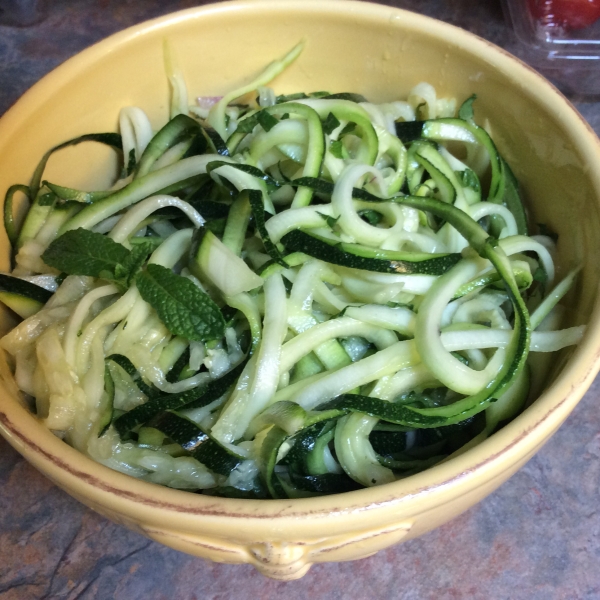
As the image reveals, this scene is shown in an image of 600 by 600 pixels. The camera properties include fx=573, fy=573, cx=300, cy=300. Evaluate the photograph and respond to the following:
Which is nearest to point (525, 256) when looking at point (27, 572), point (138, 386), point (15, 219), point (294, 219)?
point (294, 219)

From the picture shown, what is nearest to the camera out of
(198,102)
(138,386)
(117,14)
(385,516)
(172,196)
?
(385,516)

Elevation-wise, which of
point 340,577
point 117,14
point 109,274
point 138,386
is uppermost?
point 117,14

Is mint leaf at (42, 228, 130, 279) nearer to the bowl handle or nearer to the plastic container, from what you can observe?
the bowl handle

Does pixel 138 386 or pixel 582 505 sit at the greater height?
pixel 138 386

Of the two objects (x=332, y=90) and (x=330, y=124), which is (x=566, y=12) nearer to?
(x=332, y=90)

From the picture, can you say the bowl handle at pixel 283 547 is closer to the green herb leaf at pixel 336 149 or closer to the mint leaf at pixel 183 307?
the mint leaf at pixel 183 307

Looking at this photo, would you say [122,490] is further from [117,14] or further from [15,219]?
[117,14]

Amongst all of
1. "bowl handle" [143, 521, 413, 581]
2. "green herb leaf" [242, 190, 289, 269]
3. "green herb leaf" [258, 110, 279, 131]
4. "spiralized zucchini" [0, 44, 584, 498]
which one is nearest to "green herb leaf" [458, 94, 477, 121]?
"spiralized zucchini" [0, 44, 584, 498]
